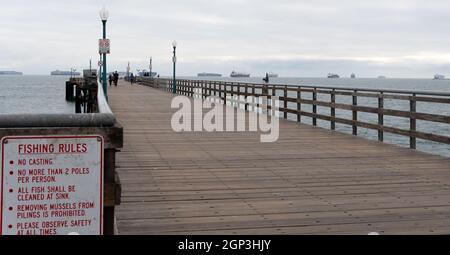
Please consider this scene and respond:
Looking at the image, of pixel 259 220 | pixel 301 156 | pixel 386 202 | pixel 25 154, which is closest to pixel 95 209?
pixel 25 154

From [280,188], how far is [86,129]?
157 inches

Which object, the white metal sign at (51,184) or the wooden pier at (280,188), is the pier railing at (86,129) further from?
the wooden pier at (280,188)

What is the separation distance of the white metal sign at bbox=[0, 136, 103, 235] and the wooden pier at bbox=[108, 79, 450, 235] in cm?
172

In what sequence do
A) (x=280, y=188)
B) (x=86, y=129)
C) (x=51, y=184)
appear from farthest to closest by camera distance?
(x=280, y=188) → (x=86, y=129) → (x=51, y=184)

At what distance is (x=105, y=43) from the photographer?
23.5 metres

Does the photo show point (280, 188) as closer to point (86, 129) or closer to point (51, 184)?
point (86, 129)

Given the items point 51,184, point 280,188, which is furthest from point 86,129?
point 280,188

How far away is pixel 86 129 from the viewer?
11.4 ft

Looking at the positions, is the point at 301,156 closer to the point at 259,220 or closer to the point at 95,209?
the point at 259,220

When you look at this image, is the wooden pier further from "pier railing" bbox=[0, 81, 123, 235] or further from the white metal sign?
the white metal sign

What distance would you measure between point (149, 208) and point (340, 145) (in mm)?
6110

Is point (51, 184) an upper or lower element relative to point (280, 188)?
upper

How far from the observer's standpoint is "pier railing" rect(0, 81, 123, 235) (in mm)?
3391
